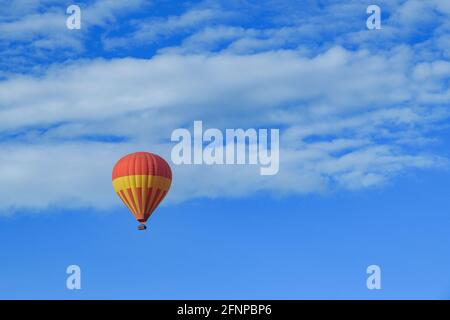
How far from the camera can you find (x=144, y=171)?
9406cm

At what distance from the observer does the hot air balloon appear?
94188mm

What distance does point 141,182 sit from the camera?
94.1 m

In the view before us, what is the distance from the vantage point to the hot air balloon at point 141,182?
94.2m
